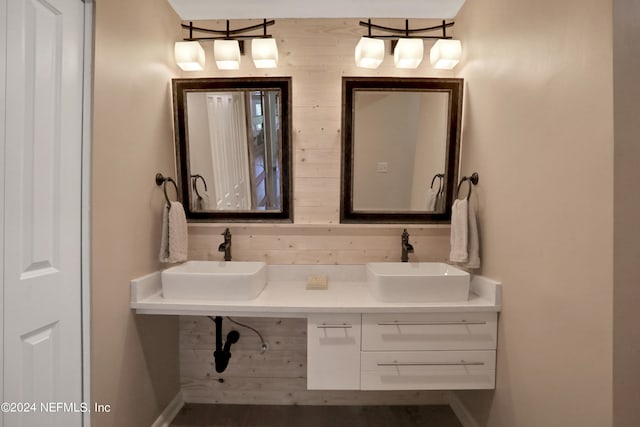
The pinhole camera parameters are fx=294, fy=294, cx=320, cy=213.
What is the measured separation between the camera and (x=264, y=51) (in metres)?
1.75

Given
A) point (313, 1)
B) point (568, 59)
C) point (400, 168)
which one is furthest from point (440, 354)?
point (313, 1)

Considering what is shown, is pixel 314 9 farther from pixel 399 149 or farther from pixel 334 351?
pixel 334 351

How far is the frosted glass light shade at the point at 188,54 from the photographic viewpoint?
1766mm

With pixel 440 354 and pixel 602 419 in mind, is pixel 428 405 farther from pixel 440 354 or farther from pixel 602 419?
pixel 602 419

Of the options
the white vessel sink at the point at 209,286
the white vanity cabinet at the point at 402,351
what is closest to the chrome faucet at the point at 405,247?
the white vanity cabinet at the point at 402,351

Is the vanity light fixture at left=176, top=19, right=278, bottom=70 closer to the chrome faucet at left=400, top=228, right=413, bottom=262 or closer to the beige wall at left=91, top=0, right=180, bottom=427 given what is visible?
the beige wall at left=91, top=0, right=180, bottom=427

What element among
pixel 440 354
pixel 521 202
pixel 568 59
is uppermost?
pixel 568 59

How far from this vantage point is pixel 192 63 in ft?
5.83

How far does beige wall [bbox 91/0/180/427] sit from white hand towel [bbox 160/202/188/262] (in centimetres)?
6

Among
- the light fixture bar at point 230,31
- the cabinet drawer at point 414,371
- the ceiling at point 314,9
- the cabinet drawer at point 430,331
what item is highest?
the ceiling at point 314,9

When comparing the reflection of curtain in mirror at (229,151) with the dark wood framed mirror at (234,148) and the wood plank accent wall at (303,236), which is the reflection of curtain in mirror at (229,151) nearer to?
the dark wood framed mirror at (234,148)

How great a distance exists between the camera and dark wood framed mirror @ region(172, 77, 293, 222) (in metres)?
1.81
